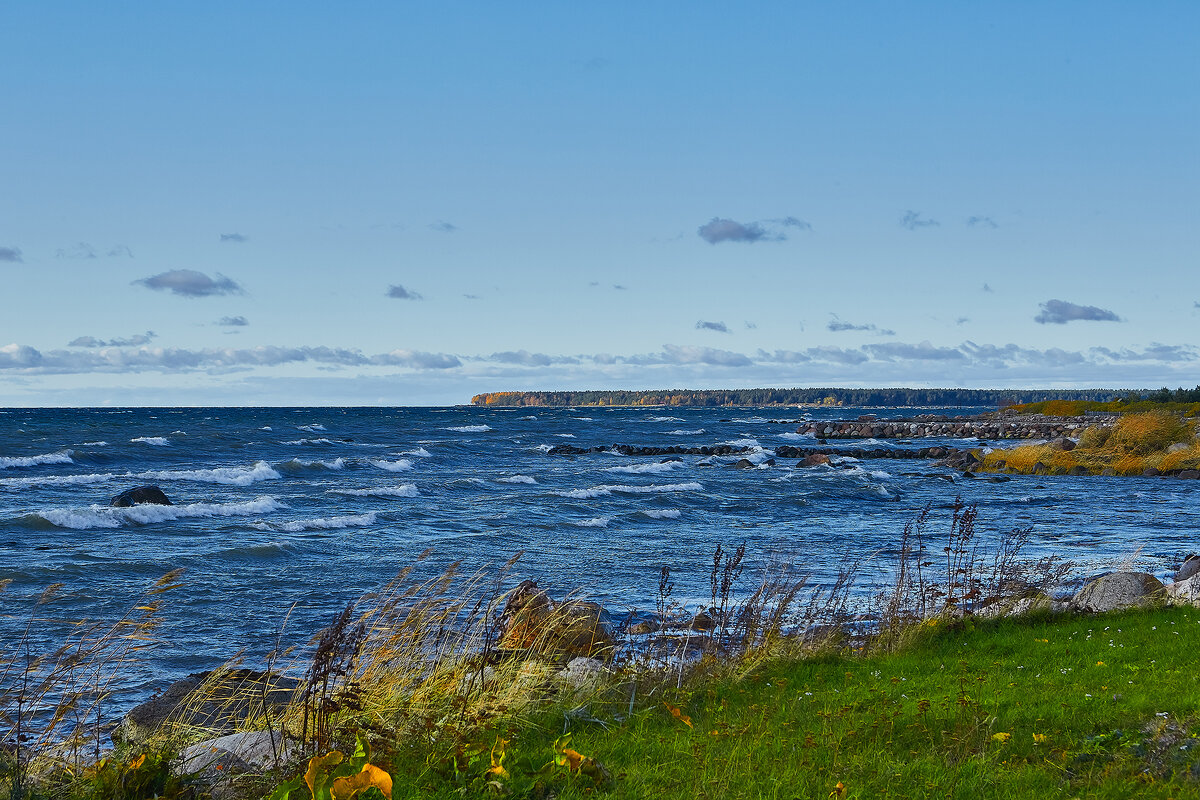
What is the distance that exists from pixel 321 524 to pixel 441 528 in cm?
291

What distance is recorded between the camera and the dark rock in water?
24.2m

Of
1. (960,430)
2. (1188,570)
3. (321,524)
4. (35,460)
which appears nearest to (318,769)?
(1188,570)

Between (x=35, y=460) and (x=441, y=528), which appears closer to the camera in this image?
(x=441, y=528)

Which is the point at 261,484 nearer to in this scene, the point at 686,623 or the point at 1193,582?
the point at 686,623

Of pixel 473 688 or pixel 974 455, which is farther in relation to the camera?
pixel 974 455

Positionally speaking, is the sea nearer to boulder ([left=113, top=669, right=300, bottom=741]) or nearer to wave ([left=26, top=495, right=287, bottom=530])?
wave ([left=26, top=495, right=287, bottom=530])

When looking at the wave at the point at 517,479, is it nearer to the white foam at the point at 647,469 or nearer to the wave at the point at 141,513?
the white foam at the point at 647,469

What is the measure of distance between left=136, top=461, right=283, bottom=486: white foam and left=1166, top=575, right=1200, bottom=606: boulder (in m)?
31.2

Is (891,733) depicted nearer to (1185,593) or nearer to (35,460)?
(1185,593)

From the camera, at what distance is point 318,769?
4.63 meters

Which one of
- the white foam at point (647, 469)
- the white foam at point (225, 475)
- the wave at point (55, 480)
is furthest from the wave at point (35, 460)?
the white foam at point (647, 469)

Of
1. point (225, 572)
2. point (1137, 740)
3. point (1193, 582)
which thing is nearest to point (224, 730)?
point (1137, 740)

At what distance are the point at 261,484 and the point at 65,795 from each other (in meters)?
32.0

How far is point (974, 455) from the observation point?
44.9m
